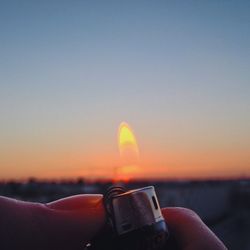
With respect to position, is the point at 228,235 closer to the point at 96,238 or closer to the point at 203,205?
the point at 203,205

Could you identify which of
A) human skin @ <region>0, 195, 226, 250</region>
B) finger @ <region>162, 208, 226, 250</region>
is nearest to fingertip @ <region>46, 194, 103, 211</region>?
human skin @ <region>0, 195, 226, 250</region>

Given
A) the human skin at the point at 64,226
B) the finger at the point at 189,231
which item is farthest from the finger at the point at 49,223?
the finger at the point at 189,231

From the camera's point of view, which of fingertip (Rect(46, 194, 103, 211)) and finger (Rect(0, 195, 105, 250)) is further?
fingertip (Rect(46, 194, 103, 211))

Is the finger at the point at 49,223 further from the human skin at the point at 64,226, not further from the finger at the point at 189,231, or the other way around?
the finger at the point at 189,231

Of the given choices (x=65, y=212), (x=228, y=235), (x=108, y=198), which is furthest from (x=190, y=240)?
(x=228, y=235)

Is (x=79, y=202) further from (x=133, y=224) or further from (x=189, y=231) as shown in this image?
(x=189, y=231)

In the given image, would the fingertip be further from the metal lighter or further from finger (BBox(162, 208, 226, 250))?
finger (BBox(162, 208, 226, 250))

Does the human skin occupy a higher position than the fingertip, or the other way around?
the fingertip
